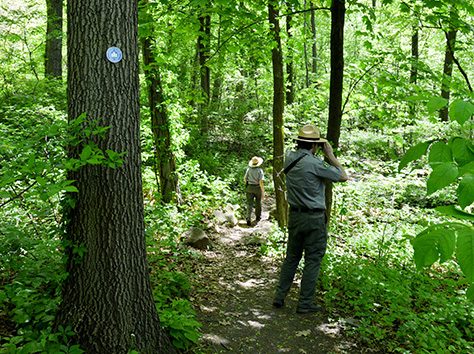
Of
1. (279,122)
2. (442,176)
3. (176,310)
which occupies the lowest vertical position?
(176,310)

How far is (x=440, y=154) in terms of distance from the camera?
60.6 inches

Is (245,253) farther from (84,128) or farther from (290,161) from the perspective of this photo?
(84,128)

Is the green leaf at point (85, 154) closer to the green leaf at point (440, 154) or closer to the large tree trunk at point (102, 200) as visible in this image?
the large tree trunk at point (102, 200)

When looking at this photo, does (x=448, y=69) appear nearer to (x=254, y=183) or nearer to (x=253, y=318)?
(x=254, y=183)

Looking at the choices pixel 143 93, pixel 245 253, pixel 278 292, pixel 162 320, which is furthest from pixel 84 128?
pixel 143 93

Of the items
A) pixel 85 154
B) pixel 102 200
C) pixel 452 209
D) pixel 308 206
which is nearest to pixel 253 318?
pixel 308 206

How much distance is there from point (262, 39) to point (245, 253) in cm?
473

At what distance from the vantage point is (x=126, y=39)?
2896 millimetres

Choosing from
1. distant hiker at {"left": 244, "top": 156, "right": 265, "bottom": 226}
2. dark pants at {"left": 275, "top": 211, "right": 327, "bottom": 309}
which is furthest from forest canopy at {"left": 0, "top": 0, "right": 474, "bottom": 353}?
distant hiker at {"left": 244, "top": 156, "right": 265, "bottom": 226}

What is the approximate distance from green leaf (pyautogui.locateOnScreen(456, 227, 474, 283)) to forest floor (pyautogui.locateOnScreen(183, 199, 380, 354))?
3.02m

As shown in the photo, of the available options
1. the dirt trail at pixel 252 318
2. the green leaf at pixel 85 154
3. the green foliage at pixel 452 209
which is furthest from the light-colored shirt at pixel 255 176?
the green foliage at pixel 452 209

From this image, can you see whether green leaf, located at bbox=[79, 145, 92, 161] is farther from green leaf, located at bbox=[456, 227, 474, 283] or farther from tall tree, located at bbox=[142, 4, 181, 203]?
tall tree, located at bbox=[142, 4, 181, 203]

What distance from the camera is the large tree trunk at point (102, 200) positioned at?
9.14 ft

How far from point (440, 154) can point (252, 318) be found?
371 centimetres
